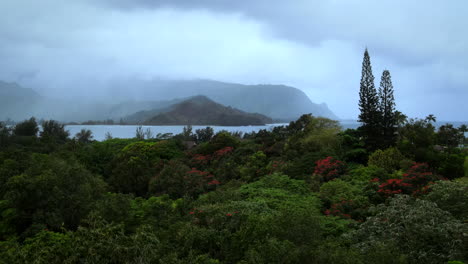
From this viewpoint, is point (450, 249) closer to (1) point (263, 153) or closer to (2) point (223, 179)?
(2) point (223, 179)

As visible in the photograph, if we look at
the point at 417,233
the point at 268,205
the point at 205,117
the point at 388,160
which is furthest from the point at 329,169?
the point at 205,117

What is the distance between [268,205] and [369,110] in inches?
451

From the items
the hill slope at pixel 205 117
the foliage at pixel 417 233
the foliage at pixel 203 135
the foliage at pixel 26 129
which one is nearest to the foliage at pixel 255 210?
the foliage at pixel 417 233

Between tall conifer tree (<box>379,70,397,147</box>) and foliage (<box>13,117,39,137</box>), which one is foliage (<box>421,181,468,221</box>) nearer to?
tall conifer tree (<box>379,70,397,147</box>)

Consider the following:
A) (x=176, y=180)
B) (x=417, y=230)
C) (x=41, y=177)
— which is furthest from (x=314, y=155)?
(x=41, y=177)

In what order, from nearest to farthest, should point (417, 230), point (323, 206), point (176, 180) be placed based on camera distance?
1. point (417, 230)
2. point (323, 206)
3. point (176, 180)

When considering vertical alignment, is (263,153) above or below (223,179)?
above

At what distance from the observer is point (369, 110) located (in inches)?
729

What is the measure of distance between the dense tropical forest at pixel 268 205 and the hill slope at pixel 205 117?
2756 inches

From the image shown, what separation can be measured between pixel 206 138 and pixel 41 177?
25.9m

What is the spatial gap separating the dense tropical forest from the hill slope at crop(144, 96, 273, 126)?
70007 mm

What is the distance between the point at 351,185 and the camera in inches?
460

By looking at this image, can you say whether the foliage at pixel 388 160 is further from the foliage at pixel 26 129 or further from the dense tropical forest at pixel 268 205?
the foliage at pixel 26 129

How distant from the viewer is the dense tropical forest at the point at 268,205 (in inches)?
219
